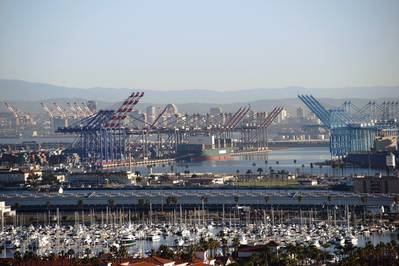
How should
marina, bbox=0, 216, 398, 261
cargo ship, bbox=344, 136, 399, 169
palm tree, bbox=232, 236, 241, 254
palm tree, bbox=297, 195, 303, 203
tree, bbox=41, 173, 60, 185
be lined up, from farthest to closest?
cargo ship, bbox=344, 136, 399, 169
tree, bbox=41, 173, 60, 185
palm tree, bbox=297, 195, 303, 203
marina, bbox=0, 216, 398, 261
palm tree, bbox=232, 236, 241, 254

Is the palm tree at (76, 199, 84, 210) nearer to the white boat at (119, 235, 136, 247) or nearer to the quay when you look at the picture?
the quay

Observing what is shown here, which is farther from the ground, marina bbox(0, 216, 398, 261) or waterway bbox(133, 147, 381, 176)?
marina bbox(0, 216, 398, 261)

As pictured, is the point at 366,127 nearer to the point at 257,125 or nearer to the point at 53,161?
the point at 53,161

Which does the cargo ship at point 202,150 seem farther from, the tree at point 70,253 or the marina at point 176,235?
the tree at point 70,253

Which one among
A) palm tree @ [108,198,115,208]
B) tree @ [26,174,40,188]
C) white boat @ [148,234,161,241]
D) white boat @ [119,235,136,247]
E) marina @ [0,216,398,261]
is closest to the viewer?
marina @ [0,216,398,261]

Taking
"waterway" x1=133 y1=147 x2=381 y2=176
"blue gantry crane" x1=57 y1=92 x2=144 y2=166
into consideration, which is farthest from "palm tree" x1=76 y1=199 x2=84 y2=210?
"blue gantry crane" x1=57 y1=92 x2=144 y2=166

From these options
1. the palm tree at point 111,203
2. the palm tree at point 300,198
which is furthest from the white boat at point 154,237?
the palm tree at point 300,198

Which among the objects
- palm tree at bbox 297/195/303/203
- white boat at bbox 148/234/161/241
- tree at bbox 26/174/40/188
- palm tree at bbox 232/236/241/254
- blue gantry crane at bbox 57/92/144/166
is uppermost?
blue gantry crane at bbox 57/92/144/166
